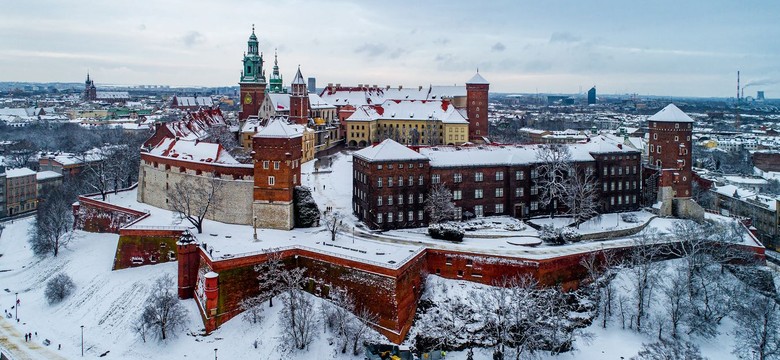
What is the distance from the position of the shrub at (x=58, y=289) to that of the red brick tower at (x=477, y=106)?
69.2m

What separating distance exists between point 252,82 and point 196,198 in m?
49.5

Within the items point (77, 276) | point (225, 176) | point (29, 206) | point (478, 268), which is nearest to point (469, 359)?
point (478, 268)

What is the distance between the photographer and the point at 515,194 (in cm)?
6469

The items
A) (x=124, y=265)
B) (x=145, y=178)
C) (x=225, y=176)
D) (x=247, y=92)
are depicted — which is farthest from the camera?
(x=247, y=92)

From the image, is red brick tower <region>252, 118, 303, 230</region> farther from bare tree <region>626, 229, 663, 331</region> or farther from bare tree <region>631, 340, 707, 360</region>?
bare tree <region>631, 340, 707, 360</region>

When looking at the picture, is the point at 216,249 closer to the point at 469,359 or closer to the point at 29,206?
the point at 469,359

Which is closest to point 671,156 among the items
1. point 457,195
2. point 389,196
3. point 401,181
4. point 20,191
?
point 457,195

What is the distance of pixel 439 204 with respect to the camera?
58938mm

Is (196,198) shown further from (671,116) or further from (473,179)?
(671,116)

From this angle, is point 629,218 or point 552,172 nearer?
point 552,172

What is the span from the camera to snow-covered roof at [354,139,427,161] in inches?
2348

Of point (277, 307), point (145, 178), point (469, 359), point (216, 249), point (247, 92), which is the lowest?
point (469, 359)

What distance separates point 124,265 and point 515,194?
3812 centimetres

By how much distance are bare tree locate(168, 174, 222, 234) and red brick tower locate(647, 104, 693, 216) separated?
156ft
